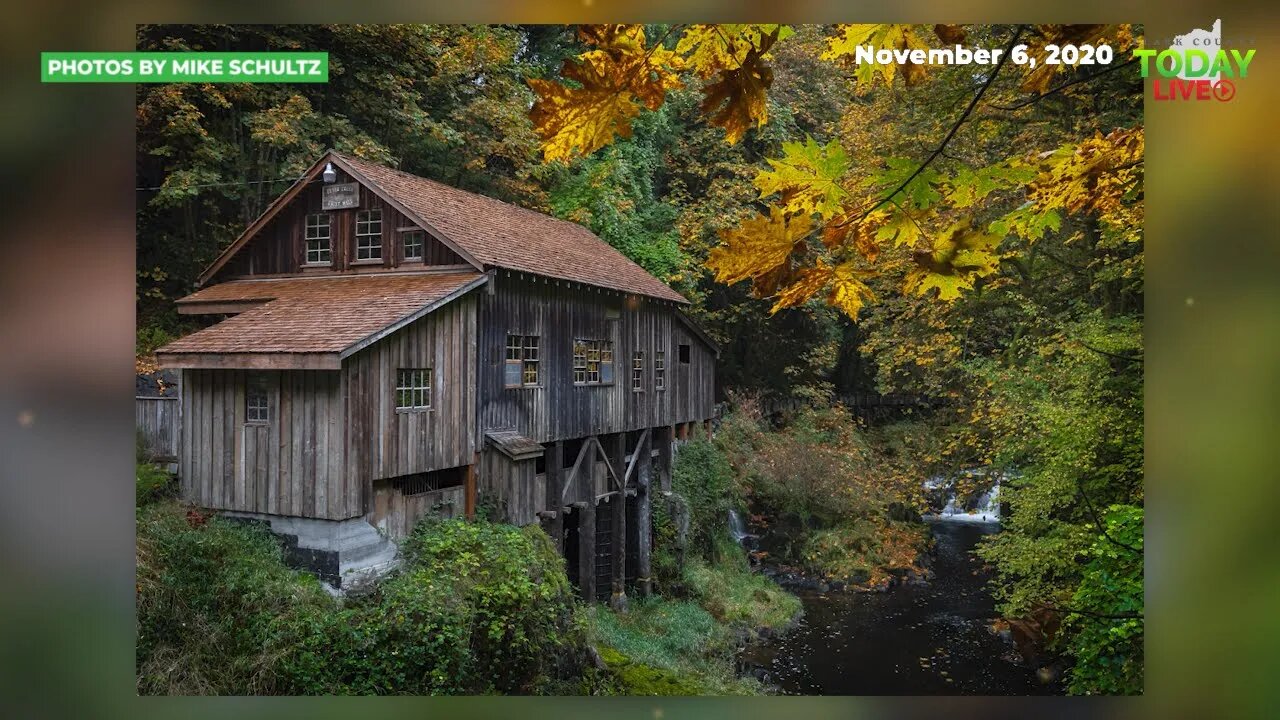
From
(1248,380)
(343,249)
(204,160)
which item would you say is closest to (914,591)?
(1248,380)

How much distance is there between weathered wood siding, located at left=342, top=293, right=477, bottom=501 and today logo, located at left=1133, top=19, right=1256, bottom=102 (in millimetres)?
5506

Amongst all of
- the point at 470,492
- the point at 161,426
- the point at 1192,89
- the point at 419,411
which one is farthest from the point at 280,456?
the point at 1192,89

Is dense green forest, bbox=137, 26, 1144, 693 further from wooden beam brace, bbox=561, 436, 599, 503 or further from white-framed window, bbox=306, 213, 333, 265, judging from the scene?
wooden beam brace, bbox=561, 436, 599, 503

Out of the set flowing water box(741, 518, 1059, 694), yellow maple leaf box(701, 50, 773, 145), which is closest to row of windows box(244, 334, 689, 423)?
flowing water box(741, 518, 1059, 694)

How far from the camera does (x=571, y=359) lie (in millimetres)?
9141

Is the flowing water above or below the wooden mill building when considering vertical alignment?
below

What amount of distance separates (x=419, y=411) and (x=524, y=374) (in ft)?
5.83

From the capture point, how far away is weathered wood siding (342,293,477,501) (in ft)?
20.2

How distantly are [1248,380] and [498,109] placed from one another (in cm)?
731

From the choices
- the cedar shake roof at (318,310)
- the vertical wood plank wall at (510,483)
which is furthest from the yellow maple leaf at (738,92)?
the vertical wood plank wall at (510,483)

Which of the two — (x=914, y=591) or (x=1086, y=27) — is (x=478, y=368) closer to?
(x=1086, y=27)

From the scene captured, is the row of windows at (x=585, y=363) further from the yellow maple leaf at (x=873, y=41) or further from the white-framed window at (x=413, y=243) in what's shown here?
the yellow maple leaf at (x=873, y=41)

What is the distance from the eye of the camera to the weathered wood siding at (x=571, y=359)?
7801 mm

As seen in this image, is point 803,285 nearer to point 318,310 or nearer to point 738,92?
point 738,92
